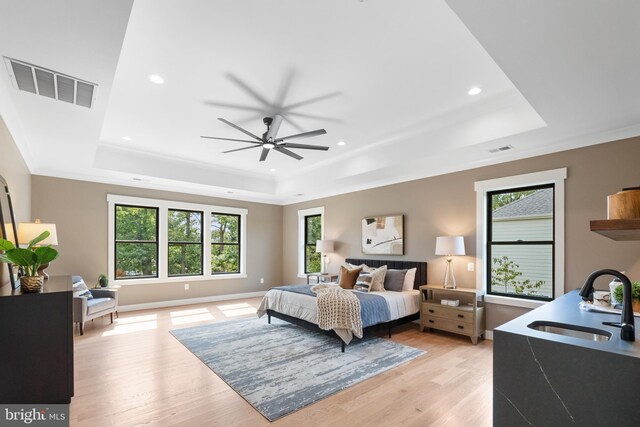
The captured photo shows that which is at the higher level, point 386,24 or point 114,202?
point 386,24

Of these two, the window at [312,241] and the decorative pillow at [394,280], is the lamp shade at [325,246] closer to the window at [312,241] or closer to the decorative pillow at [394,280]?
the window at [312,241]

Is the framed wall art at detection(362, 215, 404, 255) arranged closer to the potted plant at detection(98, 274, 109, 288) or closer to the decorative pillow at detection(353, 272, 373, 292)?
the decorative pillow at detection(353, 272, 373, 292)

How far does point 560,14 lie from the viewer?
177 cm

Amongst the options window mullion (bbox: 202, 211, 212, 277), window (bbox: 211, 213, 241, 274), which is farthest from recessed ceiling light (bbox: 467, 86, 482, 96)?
window (bbox: 211, 213, 241, 274)

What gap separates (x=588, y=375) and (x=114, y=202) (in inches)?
276

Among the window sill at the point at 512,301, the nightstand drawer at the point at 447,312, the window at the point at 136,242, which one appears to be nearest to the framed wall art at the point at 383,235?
the nightstand drawer at the point at 447,312

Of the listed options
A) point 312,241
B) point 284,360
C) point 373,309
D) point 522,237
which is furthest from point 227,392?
point 312,241

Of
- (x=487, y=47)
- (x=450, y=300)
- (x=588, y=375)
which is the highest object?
(x=487, y=47)

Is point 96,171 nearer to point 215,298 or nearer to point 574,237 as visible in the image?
point 215,298

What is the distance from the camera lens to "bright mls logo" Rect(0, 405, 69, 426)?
2.10m

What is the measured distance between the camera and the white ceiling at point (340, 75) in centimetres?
189

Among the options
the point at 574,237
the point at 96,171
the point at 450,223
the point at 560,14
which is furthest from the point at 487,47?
the point at 96,171

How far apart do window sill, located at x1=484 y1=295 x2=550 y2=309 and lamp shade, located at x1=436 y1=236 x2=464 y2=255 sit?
72 cm

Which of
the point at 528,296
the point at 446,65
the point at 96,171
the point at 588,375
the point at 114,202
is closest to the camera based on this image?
the point at 588,375
